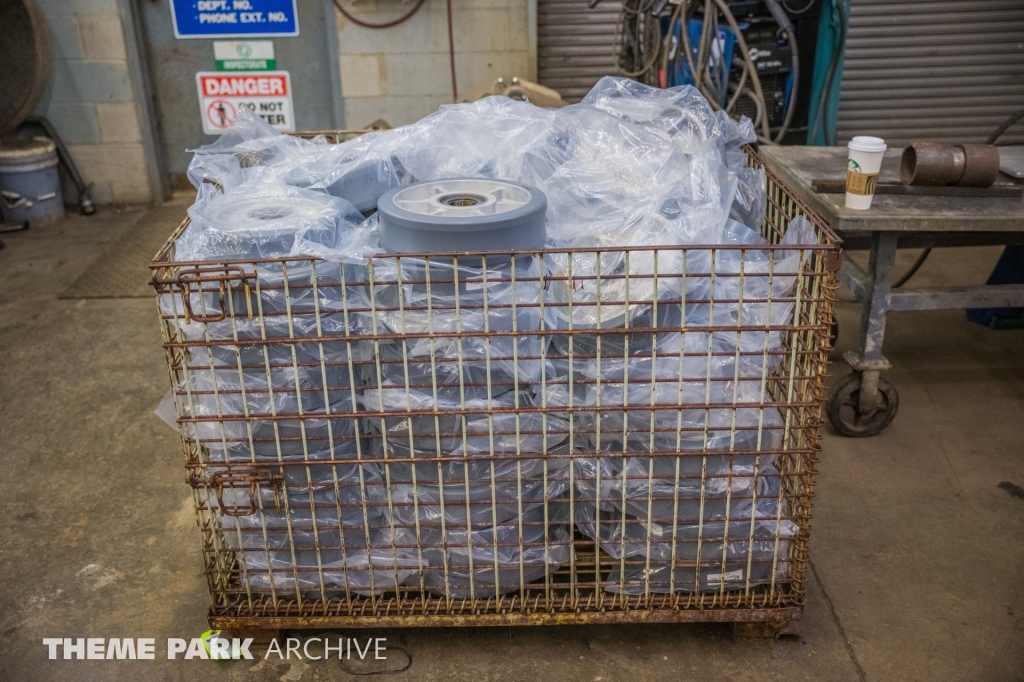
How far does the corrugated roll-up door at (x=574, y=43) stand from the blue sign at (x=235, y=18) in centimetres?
152

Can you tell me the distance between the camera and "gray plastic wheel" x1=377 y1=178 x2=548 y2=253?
6.22 ft

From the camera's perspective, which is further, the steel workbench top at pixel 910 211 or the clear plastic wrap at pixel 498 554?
A: the steel workbench top at pixel 910 211

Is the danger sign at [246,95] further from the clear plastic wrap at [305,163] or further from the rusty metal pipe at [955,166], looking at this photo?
the rusty metal pipe at [955,166]

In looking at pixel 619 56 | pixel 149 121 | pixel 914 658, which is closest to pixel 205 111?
pixel 149 121

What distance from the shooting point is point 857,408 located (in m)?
3.06

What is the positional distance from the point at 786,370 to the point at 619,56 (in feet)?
11.8

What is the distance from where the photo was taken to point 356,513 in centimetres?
209

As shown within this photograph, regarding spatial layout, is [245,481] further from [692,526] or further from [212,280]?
[692,526]

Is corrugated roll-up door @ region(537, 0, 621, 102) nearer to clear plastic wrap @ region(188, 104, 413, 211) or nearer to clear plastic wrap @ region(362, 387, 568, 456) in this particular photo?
clear plastic wrap @ region(188, 104, 413, 211)

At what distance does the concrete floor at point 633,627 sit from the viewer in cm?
213

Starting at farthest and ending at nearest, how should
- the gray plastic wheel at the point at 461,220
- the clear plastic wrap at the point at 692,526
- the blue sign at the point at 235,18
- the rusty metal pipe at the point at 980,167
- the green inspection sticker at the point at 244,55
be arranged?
the green inspection sticker at the point at 244,55, the blue sign at the point at 235,18, the rusty metal pipe at the point at 980,167, the clear plastic wrap at the point at 692,526, the gray plastic wheel at the point at 461,220

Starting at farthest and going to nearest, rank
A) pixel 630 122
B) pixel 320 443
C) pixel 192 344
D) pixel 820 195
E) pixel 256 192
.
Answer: pixel 820 195 < pixel 630 122 < pixel 256 192 < pixel 320 443 < pixel 192 344

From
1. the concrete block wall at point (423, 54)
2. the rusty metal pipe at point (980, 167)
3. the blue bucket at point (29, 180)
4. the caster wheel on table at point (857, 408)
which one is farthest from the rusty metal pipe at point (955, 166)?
the blue bucket at point (29, 180)

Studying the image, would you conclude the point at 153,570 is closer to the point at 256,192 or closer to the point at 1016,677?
the point at 256,192
